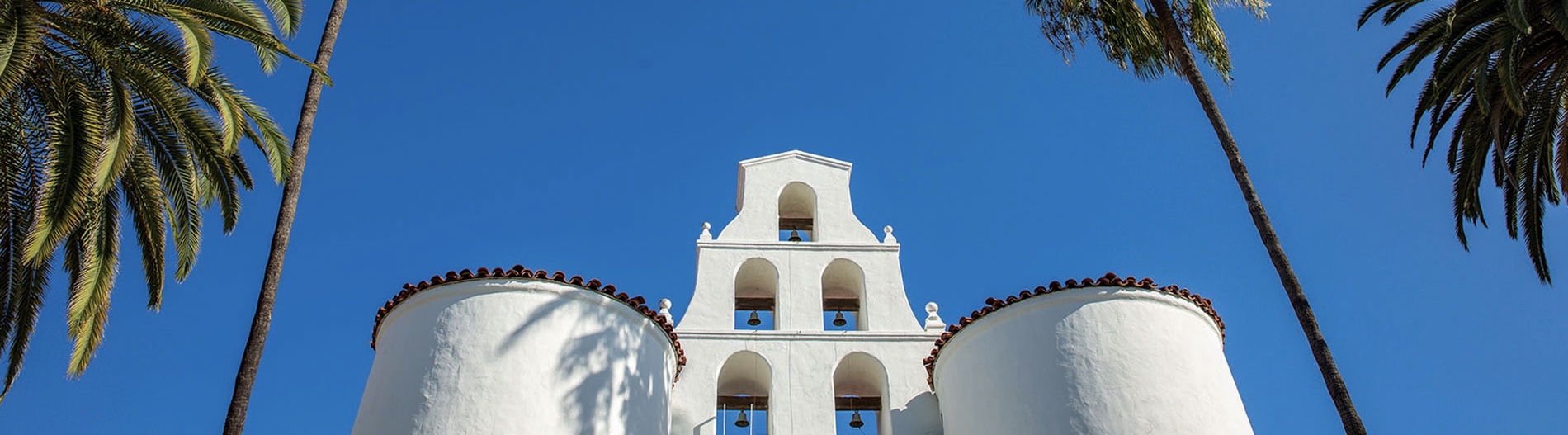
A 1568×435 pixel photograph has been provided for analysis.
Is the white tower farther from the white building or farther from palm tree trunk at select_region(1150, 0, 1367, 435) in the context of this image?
palm tree trunk at select_region(1150, 0, 1367, 435)

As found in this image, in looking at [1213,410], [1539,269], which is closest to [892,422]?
[1213,410]

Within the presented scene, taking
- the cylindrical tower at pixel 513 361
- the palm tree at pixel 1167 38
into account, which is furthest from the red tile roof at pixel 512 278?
the palm tree at pixel 1167 38

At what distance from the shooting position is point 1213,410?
16.1m

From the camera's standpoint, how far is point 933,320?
803 inches

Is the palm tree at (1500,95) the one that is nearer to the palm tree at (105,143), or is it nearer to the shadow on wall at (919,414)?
the shadow on wall at (919,414)

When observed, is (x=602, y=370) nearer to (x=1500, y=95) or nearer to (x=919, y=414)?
(x=919, y=414)

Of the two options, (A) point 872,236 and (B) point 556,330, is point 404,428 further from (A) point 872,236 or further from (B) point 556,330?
(A) point 872,236

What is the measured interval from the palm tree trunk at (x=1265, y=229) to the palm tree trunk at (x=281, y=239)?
11061 mm

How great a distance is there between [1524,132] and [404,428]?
1489 cm

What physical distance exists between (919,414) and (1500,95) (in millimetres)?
8906

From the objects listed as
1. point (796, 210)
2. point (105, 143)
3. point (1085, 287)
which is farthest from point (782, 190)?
point (105, 143)

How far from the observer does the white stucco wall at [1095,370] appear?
52.0 ft

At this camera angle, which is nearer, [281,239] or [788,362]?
[281,239]

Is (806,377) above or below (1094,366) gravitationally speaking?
above
